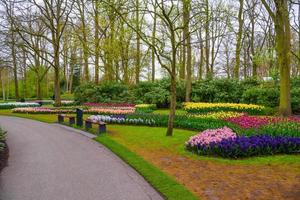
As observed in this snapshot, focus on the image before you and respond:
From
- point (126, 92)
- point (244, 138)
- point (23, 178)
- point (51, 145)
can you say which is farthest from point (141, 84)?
point (23, 178)

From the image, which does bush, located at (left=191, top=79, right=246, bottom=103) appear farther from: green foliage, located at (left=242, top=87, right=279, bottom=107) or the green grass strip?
→ the green grass strip

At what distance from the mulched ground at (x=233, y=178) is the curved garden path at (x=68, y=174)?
2.83 ft

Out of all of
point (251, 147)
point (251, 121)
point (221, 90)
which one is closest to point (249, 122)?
point (251, 121)

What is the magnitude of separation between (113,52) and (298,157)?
25463 mm

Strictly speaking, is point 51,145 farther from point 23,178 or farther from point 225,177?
point 225,177

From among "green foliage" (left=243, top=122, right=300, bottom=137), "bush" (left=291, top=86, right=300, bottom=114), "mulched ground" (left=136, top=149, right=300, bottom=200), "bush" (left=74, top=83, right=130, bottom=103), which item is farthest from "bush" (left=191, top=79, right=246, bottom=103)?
"mulched ground" (left=136, top=149, right=300, bottom=200)

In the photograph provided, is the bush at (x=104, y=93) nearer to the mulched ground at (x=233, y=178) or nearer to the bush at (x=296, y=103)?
the bush at (x=296, y=103)

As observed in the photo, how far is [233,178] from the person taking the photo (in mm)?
7488

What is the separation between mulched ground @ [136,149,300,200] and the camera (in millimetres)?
6418

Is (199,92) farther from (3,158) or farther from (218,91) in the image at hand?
(3,158)

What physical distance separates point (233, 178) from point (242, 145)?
2.01 metres

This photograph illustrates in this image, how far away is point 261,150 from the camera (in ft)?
31.4

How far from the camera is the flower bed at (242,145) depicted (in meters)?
9.34

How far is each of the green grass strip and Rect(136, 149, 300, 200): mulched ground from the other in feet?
0.71
